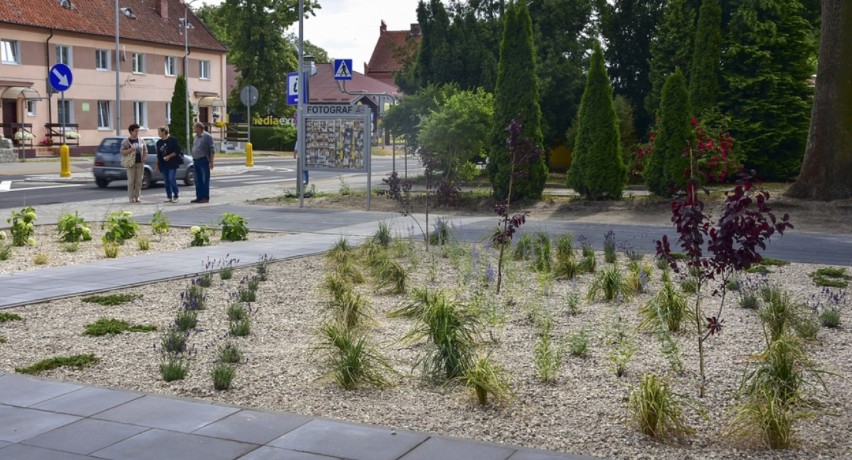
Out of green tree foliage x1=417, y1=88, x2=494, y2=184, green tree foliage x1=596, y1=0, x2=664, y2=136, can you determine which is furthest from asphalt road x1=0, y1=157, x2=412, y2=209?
green tree foliage x1=596, y1=0, x2=664, y2=136

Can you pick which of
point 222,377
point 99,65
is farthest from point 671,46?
point 99,65

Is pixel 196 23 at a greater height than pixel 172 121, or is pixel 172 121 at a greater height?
pixel 196 23

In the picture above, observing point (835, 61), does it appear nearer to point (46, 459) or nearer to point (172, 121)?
point (46, 459)

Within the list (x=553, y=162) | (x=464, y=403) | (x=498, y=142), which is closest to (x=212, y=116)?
(x=553, y=162)

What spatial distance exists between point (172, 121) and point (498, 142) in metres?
24.2

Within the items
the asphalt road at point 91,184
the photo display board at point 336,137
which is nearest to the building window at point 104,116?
the asphalt road at point 91,184

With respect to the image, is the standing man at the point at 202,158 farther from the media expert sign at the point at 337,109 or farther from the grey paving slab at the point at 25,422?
the grey paving slab at the point at 25,422

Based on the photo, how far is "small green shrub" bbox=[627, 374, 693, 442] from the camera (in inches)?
222

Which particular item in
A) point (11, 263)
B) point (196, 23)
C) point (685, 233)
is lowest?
point (11, 263)

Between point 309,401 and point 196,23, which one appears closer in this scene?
point 309,401

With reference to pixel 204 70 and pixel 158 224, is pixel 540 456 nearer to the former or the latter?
pixel 158 224

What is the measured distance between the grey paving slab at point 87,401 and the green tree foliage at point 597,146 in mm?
16024

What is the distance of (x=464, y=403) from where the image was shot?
6344 mm

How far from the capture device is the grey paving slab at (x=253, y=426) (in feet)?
18.1
